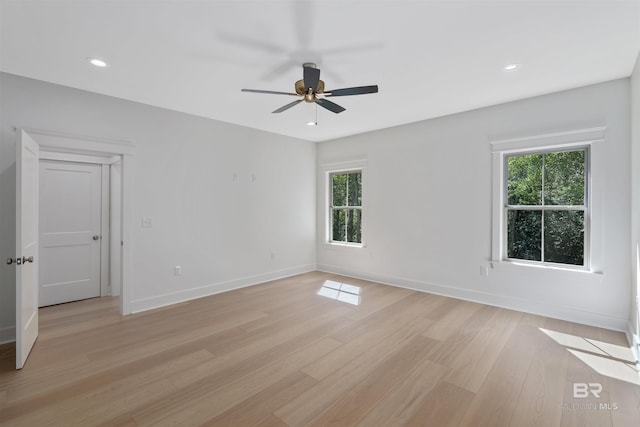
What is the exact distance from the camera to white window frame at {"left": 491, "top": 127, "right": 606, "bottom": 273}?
10.5 ft

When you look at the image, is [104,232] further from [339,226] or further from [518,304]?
[518,304]

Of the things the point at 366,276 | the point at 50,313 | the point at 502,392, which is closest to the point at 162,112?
the point at 50,313

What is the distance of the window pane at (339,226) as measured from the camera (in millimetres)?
5848

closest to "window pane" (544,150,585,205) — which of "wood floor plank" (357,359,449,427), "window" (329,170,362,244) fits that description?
"wood floor plank" (357,359,449,427)

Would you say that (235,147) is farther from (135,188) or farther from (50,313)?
(50,313)

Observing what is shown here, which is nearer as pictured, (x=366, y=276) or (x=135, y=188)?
(x=135, y=188)

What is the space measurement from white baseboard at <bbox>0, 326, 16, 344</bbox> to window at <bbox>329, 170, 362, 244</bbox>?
4647mm

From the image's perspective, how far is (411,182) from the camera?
4.72 meters

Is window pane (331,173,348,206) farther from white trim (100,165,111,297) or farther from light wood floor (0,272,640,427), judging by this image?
white trim (100,165,111,297)

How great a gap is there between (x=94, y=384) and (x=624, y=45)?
202 inches

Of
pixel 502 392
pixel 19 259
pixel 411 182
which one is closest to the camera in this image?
pixel 502 392

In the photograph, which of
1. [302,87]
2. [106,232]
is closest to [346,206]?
[302,87]

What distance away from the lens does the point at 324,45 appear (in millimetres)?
2428

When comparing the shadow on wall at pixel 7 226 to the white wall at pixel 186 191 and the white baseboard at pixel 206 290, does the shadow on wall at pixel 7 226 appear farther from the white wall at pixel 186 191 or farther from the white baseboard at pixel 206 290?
the white baseboard at pixel 206 290
